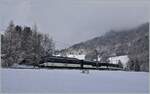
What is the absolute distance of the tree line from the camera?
3675 cm

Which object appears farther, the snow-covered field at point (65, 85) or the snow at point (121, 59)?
the snow at point (121, 59)

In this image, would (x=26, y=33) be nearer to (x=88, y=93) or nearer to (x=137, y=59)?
(x=137, y=59)

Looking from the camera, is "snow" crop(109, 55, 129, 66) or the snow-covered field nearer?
the snow-covered field

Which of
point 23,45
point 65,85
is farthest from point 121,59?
point 65,85

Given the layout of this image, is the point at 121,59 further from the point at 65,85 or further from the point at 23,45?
the point at 65,85

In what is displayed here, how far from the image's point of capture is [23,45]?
4147cm

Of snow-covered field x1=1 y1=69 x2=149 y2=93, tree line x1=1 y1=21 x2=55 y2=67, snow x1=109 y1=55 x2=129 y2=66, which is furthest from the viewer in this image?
snow x1=109 y1=55 x2=129 y2=66

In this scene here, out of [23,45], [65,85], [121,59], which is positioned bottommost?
[65,85]

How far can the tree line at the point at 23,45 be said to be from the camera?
3675cm

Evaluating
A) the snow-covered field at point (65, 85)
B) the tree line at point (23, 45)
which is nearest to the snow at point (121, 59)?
the tree line at point (23, 45)

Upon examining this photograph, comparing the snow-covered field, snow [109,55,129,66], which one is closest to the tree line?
the snow-covered field

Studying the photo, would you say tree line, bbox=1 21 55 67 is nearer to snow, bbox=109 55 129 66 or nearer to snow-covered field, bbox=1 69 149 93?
snow-covered field, bbox=1 69 149 93

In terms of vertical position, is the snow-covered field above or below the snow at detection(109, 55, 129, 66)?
below

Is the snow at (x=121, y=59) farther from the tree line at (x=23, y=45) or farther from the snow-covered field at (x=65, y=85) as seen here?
the snow-covered field at (x=65, y=85)
